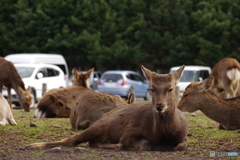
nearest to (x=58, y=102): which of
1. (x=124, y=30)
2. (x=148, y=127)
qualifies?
(x=148, y=127)

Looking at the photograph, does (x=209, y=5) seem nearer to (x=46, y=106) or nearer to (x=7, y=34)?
(x=7, y=34)

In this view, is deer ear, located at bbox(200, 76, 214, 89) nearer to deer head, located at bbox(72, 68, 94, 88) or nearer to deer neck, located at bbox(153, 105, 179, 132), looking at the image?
deer head, located at bbox(72, 68, 94, 88)

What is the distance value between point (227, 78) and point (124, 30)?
2393 cm

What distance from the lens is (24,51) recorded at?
43.0 m

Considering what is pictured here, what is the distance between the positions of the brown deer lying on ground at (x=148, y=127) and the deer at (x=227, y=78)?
12295 mm

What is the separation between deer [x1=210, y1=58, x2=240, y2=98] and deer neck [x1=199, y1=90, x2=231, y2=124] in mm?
8017

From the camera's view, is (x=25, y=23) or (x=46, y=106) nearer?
(x=46, y=106)

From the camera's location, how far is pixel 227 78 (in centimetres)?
1956

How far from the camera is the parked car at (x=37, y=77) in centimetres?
2309

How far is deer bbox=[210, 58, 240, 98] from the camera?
19.5 m

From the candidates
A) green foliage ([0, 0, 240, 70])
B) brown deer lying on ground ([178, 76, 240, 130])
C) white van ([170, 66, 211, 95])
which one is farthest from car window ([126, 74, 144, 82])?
brown deer lying on ground ([178, 76, 240, 130])

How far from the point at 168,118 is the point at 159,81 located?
1.61ft

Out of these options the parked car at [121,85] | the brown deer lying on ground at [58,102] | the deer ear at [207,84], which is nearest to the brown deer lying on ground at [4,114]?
the brown deer lying on ground at [58,102]

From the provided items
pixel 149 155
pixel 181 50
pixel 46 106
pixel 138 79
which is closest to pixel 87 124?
pixel 149 155
